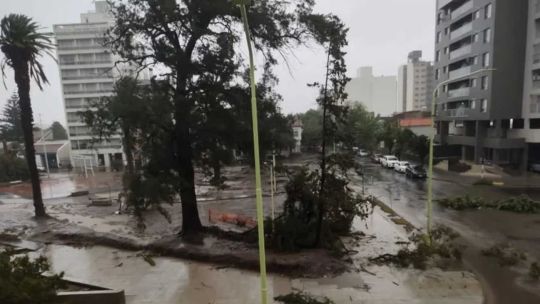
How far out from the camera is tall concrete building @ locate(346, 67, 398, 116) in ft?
481

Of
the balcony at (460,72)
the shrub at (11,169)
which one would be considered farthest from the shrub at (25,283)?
the balcony at (460,72)

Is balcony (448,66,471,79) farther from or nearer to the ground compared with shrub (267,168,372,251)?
farther from the ground

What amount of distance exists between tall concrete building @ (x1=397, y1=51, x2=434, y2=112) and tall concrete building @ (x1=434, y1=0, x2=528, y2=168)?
229 feet

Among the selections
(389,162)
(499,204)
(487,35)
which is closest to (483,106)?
(487,35)

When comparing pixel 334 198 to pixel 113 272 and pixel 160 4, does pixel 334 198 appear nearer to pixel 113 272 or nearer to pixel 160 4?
pixel 113 272

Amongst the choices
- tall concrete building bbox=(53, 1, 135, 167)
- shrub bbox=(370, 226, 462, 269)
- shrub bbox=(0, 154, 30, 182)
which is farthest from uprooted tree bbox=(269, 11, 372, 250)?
tall concrete building bbox=(53, 1, 135, 167)

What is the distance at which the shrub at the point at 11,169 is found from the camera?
41812 millimetres

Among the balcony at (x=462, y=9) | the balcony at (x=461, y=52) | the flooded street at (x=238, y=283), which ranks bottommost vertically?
the flooded street at (x=238, y=283)

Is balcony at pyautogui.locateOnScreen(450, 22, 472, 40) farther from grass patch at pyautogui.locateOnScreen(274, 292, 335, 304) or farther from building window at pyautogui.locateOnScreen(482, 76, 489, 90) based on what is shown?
grass patch at pyautogui.locateOnScreen(274, 292, 335, 304)

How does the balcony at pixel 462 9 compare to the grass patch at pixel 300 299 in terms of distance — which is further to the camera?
the balcony at pixel 462 9

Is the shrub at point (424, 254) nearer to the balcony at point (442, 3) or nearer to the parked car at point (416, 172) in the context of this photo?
the parked car at point (416, 172)

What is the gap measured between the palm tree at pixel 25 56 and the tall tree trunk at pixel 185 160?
12.2m

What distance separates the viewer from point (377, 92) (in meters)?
150

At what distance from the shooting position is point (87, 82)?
63.7 meters
